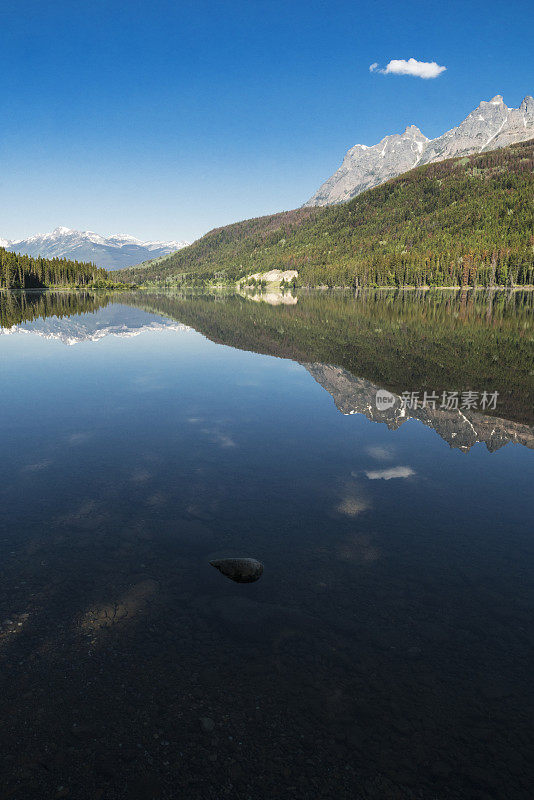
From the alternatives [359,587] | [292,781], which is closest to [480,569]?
[359,587]

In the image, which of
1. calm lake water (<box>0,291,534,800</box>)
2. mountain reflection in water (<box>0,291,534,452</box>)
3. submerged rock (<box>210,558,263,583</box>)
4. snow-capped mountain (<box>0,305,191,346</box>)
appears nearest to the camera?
Result: calm lake water (<box>0,291,534,800</box>)

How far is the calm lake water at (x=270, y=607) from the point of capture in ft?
18.0

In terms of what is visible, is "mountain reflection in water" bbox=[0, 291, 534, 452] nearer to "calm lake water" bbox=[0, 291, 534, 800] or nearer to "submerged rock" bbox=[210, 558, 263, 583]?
"calm lake water" bbox=[0, 291, 534, 800]

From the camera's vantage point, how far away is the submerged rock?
903 cm

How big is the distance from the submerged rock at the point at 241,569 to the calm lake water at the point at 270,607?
192 millimetres

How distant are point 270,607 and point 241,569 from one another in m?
1.11

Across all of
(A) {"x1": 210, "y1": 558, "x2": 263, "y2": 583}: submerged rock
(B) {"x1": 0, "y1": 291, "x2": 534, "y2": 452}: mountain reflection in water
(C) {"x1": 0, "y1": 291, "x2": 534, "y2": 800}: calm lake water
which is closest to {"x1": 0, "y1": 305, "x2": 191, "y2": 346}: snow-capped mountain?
(B) {"x1": 0, "y1": 291, "x2": 534, "y2": 452}: mountain reflection in water

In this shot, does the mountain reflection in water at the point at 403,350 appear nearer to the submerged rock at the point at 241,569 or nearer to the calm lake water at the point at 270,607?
the calm lake water at the point at 270,607

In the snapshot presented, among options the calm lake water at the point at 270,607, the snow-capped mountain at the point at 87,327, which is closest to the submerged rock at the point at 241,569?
the calm lake water at the point at 270,607

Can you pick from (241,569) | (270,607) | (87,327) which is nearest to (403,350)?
(241,569)

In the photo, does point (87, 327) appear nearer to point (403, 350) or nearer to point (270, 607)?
point (403, 350)

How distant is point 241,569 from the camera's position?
910 centimetres

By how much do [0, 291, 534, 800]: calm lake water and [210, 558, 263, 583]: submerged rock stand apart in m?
0.19

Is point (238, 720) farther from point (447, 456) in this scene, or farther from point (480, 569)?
point (447, 456)
